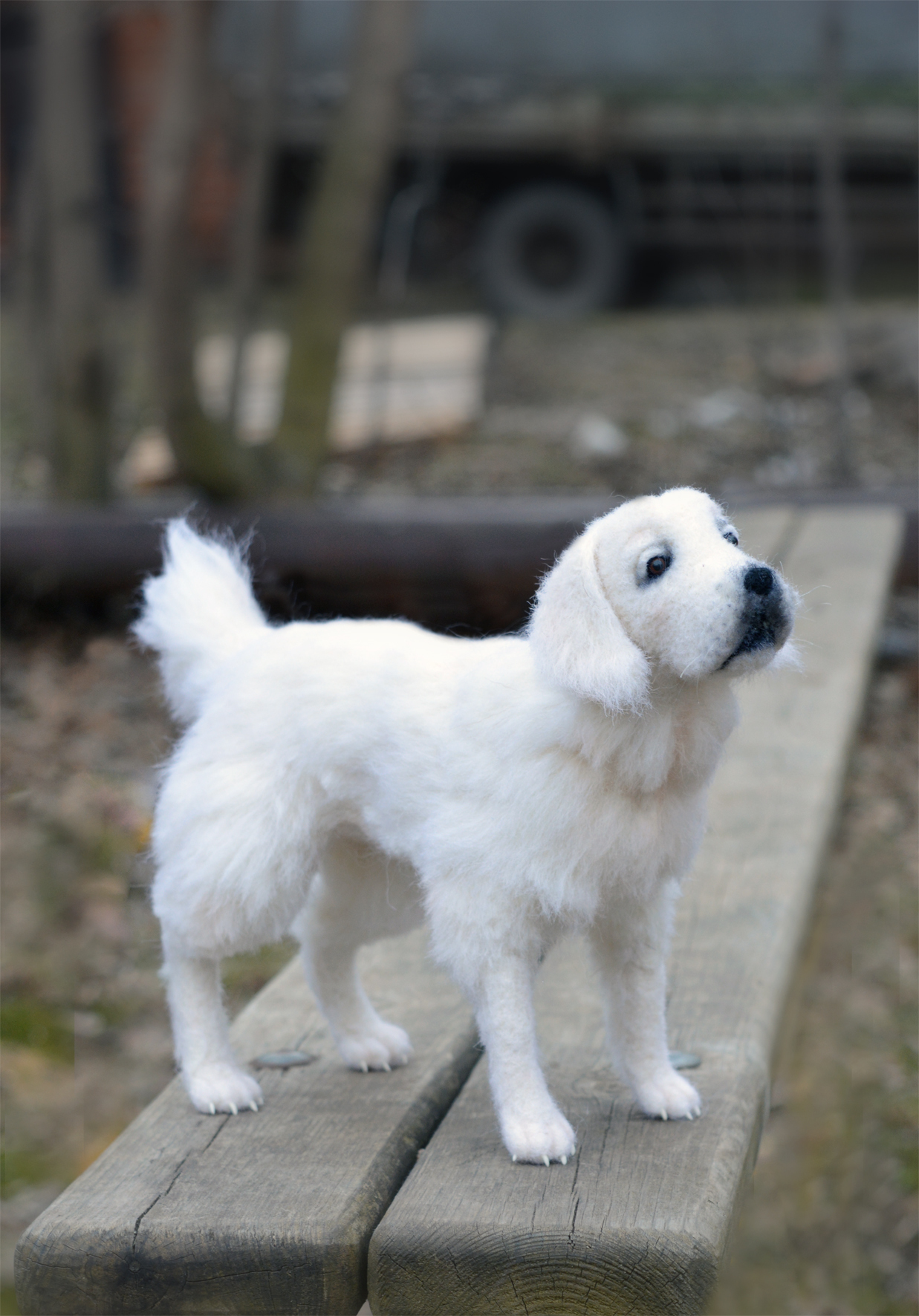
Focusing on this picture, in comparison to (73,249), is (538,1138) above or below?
below

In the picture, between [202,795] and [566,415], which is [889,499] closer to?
[566,415]

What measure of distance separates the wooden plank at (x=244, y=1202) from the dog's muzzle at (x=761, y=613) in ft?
2.55

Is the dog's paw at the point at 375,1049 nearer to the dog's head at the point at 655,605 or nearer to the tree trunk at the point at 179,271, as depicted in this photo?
the dog's head at the point at 655,605

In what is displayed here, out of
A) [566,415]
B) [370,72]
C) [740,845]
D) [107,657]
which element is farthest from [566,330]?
[740,845]

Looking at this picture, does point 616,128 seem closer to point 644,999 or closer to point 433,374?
point 433,374

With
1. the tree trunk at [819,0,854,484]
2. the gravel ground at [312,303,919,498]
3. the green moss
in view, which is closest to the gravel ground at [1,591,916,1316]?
the green moss

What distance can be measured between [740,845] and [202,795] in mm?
1242

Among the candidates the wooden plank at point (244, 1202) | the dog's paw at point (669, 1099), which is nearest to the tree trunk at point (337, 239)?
the wooden plank at point (244, 1202)

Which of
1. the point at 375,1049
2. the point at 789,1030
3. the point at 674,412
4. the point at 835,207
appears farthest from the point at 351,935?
the point at 674,412

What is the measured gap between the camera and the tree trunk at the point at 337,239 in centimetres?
621

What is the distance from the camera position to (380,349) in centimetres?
757

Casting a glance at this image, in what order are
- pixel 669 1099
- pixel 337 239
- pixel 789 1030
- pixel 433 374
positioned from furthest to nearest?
pixel 433 374, pixel 337 239, pixel 789 1030, pixel 669 1099

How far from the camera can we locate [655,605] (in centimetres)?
163

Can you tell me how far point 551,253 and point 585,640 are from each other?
10038 millimetres
